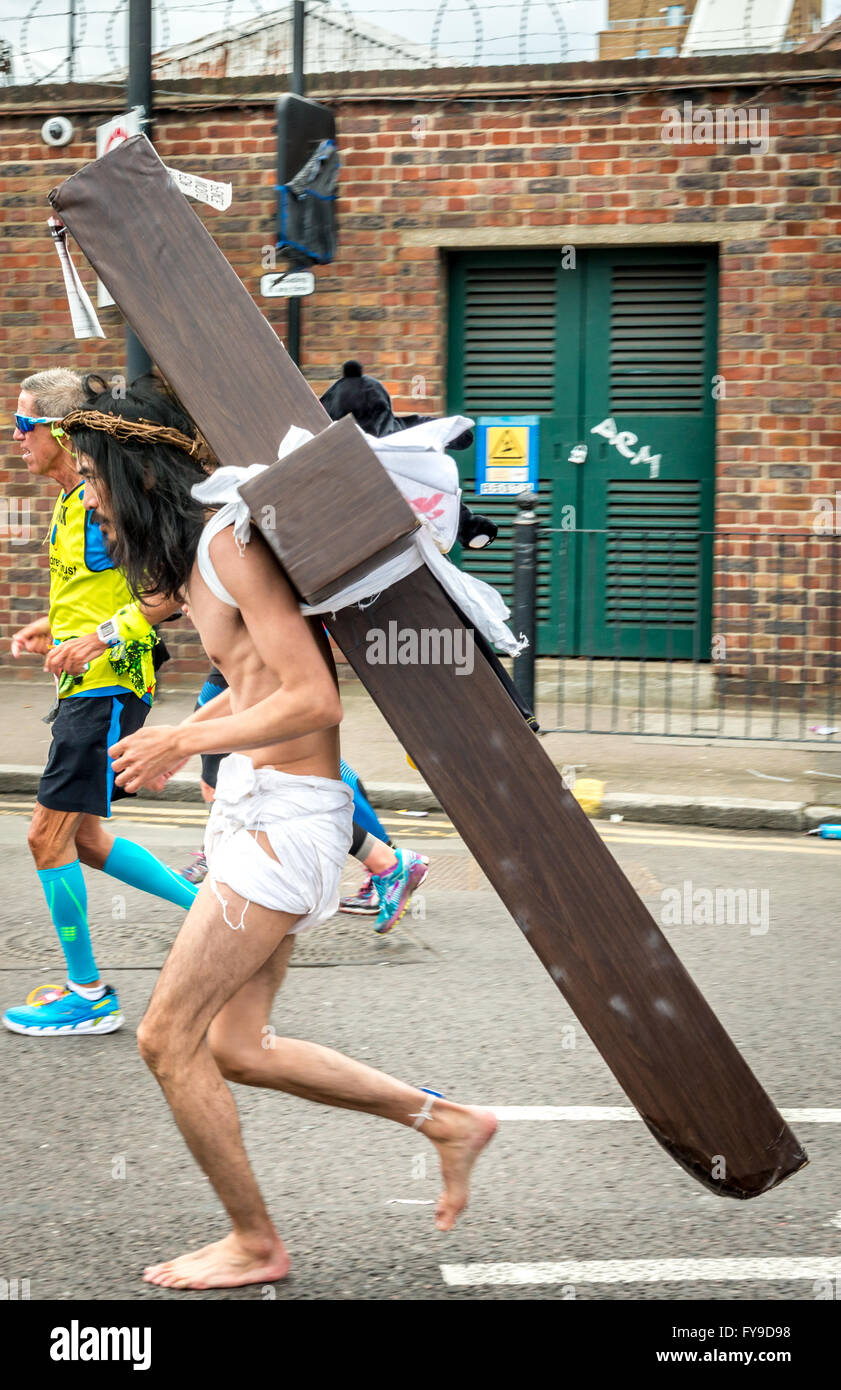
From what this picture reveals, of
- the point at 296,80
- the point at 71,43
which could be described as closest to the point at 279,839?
the point at 296,80

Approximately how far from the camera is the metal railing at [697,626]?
→ 1056cm

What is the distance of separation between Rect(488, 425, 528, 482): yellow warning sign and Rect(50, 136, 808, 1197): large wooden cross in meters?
8.63

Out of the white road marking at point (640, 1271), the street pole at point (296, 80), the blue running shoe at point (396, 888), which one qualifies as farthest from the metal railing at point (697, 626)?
the white road marking at point (640, 1271)

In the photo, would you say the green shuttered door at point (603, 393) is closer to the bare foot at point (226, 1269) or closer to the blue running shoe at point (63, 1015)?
the blue running shoe at point (63, 1015)

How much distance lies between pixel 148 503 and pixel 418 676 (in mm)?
793

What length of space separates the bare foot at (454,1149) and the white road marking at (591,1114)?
32.4 inches

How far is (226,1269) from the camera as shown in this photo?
320 centimetres

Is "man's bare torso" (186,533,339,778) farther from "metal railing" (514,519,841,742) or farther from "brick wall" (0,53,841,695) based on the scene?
Answer: "brick wall" (0,53,841,695)

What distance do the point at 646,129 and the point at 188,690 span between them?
16.9 ft

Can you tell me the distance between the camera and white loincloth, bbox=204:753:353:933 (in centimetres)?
304

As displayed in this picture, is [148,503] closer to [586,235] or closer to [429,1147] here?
[429,1147]

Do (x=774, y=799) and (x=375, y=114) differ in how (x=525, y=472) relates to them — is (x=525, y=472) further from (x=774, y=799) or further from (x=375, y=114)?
(x=774, y=799)

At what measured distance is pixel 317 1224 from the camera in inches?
140
